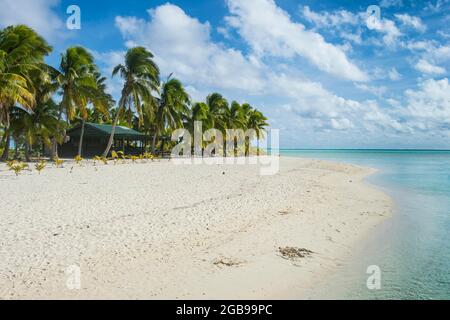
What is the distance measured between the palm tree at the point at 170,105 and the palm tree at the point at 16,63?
39.2 feet

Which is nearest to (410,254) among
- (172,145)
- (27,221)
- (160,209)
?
(160,209)

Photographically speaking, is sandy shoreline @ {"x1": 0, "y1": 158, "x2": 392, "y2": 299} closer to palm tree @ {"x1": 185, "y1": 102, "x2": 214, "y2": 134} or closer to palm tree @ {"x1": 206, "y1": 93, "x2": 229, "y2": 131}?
palm tree @ {"x1": 185, "y1": 102, "x2": 214, "y2": 134}

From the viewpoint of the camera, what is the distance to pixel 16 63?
17.9 m

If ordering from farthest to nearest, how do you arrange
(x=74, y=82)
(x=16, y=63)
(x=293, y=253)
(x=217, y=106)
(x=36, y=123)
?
(x=217, y=106) < (x=74, y=82) < (x=36, y=123) < (x=16, y=63) < (x=293, y=253)

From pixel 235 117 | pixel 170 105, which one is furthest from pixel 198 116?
pixel 235 117

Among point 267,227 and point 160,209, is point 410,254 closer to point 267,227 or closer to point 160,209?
point 267,227

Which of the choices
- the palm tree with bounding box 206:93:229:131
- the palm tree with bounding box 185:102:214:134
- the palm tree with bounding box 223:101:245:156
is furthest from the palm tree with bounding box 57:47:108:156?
the palm tree with bounding box 223:101:245:156

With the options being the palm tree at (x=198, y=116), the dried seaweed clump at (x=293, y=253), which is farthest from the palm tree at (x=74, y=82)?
the dried seaweed clump at (x=293, y=253)

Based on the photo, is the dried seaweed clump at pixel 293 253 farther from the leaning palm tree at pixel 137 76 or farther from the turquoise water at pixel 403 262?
the leaning palm tree at pixel 137 76

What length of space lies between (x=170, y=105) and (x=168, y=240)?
25.2m

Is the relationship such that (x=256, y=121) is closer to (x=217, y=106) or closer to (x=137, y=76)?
(x=217, y=106)

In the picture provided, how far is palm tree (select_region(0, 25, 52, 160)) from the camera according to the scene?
50.2 ft

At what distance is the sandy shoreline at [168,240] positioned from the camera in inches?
169

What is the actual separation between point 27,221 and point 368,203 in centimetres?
1041
